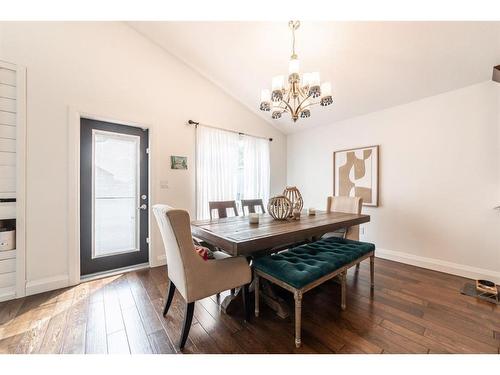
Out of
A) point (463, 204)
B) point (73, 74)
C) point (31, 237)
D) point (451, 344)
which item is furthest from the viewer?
point (463, 204)

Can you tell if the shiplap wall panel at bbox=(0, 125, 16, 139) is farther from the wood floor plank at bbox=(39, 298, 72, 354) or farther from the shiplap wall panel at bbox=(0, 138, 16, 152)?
the wood floor plank at bbox=(39, 298, 72, 354)

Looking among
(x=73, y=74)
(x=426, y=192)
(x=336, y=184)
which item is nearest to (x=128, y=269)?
(x=73, y=74)

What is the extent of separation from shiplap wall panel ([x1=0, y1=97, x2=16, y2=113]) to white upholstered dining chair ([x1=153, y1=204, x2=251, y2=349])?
6.59 ft

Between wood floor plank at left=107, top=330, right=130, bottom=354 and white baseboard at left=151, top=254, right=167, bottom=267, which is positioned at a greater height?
white baseboard at left=151, top=254, right=167, bottom=267

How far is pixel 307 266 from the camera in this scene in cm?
158

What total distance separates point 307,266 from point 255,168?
2.57m

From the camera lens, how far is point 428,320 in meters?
1.64

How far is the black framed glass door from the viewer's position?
2449 mm

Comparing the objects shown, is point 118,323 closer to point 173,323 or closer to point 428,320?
point 173,323

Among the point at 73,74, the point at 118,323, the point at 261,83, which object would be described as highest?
the point at 261,83

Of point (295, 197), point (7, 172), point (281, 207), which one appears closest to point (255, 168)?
point (295, 197)

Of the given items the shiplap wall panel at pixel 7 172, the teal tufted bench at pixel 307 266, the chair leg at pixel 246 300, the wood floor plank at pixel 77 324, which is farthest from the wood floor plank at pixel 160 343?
the shiplap wall panel at pixel 7 172

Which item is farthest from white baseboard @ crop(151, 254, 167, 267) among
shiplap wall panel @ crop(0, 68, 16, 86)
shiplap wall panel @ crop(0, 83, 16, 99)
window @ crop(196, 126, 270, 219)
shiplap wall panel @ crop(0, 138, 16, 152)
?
shiplap wall panel @ crop(0, 68, 16, 86)
